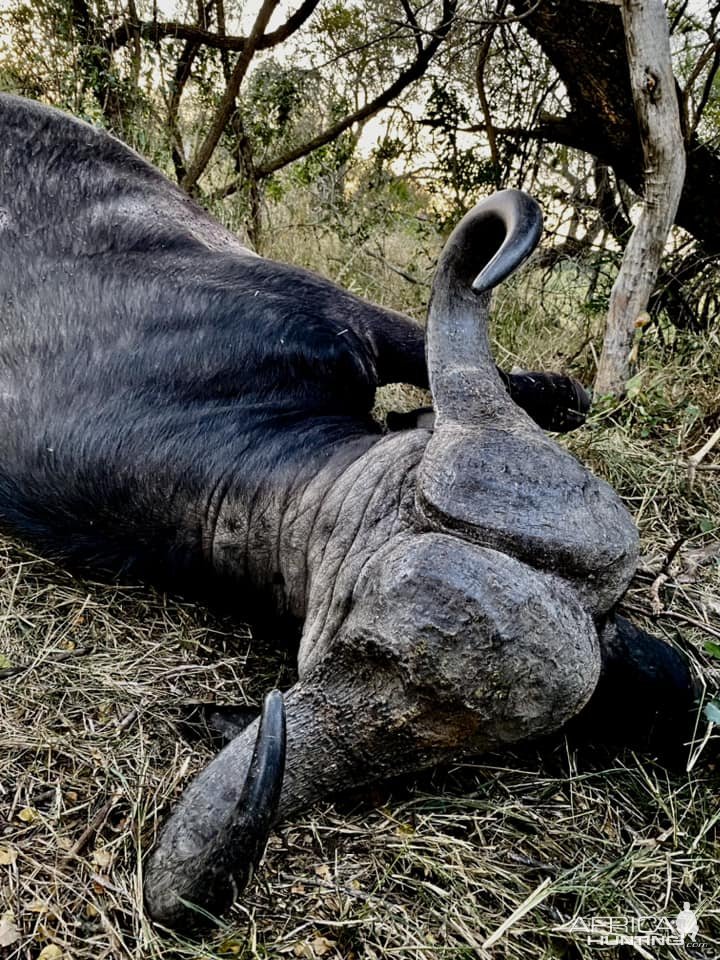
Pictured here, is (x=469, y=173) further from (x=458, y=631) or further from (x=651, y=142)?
(x=458, y=631)

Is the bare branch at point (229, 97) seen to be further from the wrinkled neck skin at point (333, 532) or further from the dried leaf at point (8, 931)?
the dried leaf at point (8, 931)

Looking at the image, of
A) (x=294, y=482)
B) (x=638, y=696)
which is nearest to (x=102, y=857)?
(x=294, y=482)

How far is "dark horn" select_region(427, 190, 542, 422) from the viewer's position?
1.77 m

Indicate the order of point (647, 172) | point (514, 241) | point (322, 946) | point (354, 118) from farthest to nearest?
point (354, 118), point (647, 172), point (514, 241), point (322, 946)

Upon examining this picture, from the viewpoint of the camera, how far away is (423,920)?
4.91 ft

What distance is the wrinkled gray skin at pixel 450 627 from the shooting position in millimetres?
1451

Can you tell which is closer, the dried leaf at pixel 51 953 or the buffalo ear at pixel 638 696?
the dried leaf at pixel 51 953

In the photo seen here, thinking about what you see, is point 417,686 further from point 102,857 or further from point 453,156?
point 453,156

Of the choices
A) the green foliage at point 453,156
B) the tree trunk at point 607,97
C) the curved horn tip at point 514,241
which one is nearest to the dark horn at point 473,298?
the curved horn tip at point 514,241

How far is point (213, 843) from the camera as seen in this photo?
1.29 meters

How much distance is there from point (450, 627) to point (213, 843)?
0.51 metres

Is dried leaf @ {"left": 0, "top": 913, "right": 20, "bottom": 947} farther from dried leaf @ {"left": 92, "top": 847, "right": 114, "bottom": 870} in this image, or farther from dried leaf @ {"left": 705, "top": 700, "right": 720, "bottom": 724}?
dried leaf @ {"left": 705, "top": 700, "right": 720, "bottom": 724}

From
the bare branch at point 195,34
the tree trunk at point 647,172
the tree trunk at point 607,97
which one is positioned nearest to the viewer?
the tree trunk at point 647,172

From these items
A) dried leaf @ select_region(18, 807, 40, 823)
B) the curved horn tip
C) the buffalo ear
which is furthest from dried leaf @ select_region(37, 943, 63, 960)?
the curved horn tip
